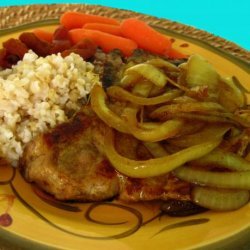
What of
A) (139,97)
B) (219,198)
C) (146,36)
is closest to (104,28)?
(146,36)

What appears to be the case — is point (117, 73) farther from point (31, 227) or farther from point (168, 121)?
point (31, 227)

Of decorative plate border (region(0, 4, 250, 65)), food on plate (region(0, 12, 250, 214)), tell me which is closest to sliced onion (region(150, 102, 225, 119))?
food on plate (region(0, 12, 250, 214))

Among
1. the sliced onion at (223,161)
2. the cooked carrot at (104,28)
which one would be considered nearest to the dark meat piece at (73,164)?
the sliced onion at (223,161)

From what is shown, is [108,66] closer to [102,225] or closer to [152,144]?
[152,144]

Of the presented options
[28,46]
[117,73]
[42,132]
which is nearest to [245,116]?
[117,73]

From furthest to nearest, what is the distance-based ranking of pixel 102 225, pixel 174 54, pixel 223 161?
pixel 174 54 → pixel 223 161 → pixel 102 225

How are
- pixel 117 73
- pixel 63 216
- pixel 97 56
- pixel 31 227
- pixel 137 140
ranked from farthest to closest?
1. pixel 97 56
2. pixel 117 73
3. pixel 137 140
4. pixel 63 216
5. pixel 31 227

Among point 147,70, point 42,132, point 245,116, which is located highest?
point 147,70
